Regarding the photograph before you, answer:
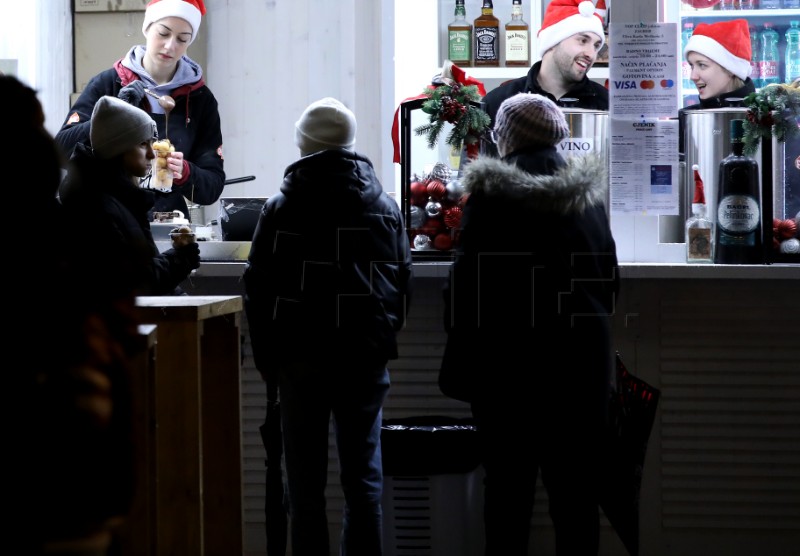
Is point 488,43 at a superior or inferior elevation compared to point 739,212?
superior

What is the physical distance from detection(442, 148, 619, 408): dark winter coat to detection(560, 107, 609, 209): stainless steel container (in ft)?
2.52

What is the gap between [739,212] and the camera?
2.99 metres

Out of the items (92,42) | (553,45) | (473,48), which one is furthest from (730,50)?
(92,42)

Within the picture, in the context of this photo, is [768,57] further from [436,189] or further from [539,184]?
[539,184]

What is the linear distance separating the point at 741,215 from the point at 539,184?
35.7 inches

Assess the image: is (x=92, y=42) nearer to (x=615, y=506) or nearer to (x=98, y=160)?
(x=98, y=160)

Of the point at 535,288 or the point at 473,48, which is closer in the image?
the point at 535,288

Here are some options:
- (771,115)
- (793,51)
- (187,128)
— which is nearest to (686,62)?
(793,51)

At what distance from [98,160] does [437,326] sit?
111 centimetres

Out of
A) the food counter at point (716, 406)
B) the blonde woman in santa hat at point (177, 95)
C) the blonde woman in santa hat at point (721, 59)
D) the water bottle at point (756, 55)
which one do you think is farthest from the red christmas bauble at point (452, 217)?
the water bottle at point (756, 55)

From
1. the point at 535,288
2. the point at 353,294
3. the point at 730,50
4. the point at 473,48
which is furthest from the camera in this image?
the point at 473,48

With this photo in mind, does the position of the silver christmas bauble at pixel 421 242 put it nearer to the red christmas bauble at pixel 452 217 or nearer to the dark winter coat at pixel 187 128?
the red christmas bauble at pixel 452 217

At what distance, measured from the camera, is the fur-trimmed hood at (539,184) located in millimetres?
2357

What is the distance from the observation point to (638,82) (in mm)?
3180
